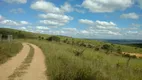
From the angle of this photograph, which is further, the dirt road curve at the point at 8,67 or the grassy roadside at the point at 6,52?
the grassy roadside at the point at 6,52

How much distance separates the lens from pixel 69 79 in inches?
375

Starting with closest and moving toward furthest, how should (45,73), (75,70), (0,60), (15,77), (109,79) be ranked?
1. (109,79)
2. (75,70)
3. (15,77)
4. (45,73)
5. (0,60)

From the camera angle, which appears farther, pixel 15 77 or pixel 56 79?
pixel 15 77

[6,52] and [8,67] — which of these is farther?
[6,52]

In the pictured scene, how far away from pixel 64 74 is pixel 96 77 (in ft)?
5.31

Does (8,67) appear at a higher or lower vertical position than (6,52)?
lower

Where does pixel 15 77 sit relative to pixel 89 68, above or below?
below

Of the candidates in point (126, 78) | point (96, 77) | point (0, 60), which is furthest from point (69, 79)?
point (0, 60)

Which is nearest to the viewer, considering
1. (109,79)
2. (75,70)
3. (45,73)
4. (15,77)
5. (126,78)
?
(109,79)

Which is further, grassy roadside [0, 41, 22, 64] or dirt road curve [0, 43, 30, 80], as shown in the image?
grassy roadside [0, 41, 22, 64]

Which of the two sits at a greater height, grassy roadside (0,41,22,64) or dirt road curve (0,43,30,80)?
grassy roadside (0,41,22,64)

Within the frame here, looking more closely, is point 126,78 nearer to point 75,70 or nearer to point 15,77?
point 75,70

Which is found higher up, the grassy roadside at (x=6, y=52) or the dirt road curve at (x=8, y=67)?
the grassy roadside at (x=6, y=52)

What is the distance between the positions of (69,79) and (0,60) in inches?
395
